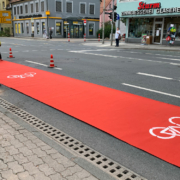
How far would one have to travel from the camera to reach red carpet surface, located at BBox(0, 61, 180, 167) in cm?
387

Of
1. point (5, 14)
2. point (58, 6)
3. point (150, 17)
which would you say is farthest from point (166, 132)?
point (5, 14)

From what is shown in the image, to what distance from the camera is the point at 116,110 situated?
17.5ft

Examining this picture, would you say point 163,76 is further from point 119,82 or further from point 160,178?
point 160,178

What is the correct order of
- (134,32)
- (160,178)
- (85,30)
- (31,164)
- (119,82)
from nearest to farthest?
1. (160,178)
2. (31,164)
3. (119,82)
4. (134,32)
5. (85,30)

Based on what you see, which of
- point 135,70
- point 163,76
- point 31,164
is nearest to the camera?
point 31,164

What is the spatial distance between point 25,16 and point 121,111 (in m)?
50.7

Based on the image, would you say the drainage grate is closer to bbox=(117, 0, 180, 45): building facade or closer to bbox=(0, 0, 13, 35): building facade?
bbox=(117, 0, 180, 45): building facade

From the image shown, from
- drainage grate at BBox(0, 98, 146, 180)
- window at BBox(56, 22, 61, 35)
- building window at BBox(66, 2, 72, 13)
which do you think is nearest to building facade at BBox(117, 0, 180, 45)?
window at BBox(56, 22, 61, 35)

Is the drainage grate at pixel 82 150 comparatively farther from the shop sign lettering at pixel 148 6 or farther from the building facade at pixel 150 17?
the shop sign lettering at pixel 148 6

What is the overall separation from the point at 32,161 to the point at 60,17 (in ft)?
149

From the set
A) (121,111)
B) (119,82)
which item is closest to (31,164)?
(121,111)

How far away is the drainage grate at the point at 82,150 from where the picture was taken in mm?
3039

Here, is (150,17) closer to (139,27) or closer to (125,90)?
(139,27)

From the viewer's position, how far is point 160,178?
2943mm
